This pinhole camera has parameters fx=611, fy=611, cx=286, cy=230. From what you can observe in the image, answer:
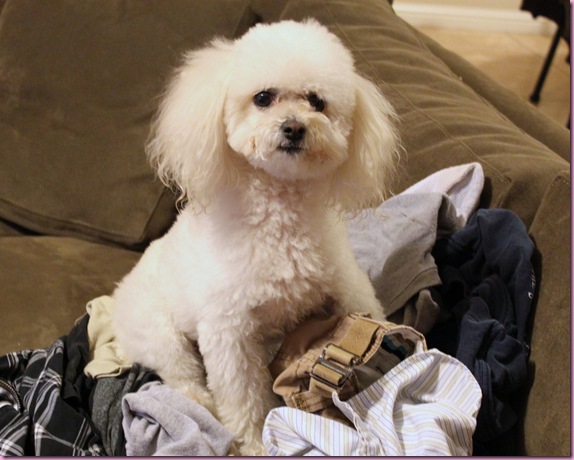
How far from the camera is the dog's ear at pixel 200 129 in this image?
3.05ft

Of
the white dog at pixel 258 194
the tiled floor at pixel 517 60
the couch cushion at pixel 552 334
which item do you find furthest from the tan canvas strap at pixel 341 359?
the tiled floor at pixel 517 60

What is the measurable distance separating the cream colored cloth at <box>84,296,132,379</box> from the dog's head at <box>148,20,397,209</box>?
0.36 m

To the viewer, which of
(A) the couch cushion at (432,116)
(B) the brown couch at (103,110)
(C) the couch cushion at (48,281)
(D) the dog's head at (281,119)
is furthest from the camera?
(B) the brown couch at (103,110)

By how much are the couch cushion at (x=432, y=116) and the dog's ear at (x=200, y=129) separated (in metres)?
0.48

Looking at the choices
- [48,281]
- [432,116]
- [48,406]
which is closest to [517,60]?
[432,116]

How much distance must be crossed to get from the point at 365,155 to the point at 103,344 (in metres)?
0.62

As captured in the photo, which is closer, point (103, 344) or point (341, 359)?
point (341, 359)

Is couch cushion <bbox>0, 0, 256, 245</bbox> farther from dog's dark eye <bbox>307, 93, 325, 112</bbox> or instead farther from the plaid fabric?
dog's dark eye <bbox>307, 93, 325, 112</bbox>

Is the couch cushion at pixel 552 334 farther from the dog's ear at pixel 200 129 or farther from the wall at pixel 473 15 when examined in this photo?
the wall at pixel 473 15

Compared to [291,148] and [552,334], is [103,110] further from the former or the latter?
[552,334]

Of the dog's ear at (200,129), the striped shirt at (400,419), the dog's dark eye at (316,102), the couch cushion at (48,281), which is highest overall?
the dog's dark eye at (316,102)

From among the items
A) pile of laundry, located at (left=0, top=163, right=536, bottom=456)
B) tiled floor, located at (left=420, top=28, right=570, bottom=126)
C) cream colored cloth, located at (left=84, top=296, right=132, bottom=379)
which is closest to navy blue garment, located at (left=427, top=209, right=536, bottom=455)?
pile of laundry, located at (left=0, top=163, right=536, bottom=456)

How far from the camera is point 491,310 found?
37.7 inches

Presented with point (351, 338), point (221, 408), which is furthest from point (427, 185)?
point (221, 408)
